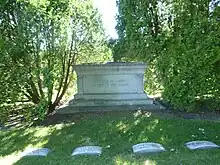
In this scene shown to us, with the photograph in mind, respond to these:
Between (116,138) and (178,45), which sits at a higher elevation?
(178,45)

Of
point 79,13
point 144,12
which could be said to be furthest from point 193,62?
point 79,13

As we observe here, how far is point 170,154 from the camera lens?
16.1ft

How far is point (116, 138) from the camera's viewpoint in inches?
241

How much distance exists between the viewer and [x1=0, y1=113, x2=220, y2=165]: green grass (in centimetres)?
471

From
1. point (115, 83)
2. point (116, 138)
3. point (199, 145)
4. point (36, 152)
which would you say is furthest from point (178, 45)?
point (36, 152)

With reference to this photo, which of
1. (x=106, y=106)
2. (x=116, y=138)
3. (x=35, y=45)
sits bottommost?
(x=116, y=138)

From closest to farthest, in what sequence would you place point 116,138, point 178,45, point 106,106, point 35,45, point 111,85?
1. point 116,138
2. point 35,45
3. point 178,45
4. point 106,106
5. point 111,85

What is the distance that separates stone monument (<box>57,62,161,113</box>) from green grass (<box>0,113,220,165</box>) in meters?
1.05

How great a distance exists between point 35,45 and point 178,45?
10.9 feet

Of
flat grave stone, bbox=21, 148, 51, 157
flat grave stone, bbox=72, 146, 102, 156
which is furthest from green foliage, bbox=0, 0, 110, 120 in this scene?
flat grave stone, bbox=72, 146, 102, 156

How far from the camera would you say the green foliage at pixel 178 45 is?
320 inches

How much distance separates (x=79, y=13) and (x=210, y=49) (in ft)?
10.2

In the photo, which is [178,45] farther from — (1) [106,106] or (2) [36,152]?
(2) [36,152]

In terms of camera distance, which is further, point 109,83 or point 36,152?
point 109,83
